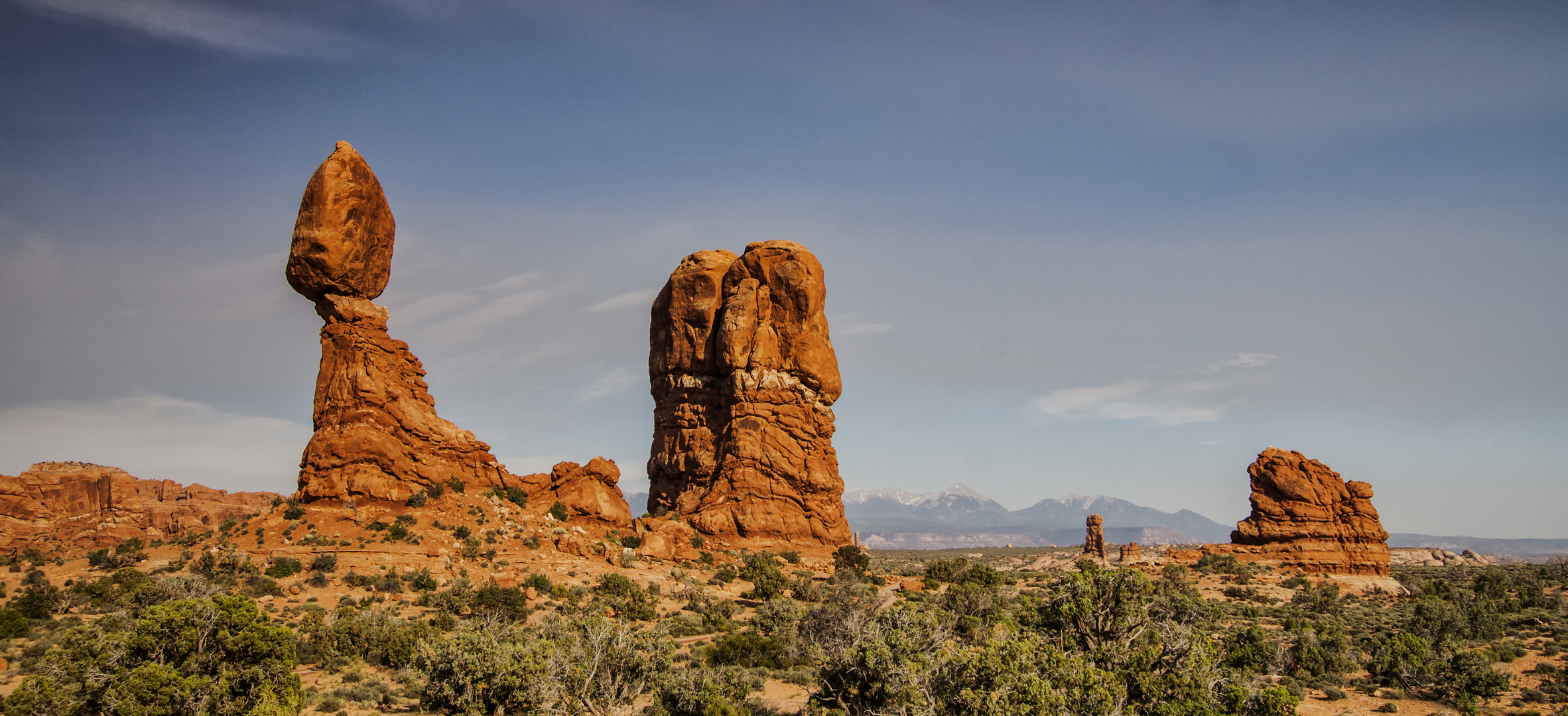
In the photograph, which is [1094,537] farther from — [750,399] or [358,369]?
[358,369]

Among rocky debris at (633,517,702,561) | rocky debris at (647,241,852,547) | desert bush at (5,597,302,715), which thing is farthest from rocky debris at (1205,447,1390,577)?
desert bush at (5,597,302,715)

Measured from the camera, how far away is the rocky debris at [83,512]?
4822cm

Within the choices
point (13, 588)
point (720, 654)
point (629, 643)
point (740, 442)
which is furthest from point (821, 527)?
point (13, 588)

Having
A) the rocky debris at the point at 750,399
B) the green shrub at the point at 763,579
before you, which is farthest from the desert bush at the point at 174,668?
the rocky debris at the point at 750,399

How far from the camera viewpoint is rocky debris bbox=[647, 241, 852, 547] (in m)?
42.8

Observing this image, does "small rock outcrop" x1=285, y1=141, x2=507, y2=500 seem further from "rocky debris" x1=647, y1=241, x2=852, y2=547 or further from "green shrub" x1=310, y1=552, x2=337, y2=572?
"rocky debris" x1=647, y1=241, x2=852, y2=547

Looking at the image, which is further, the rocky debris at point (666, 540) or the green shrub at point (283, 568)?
the rocky debris at point (666, 540)

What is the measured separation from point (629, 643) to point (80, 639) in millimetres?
9546

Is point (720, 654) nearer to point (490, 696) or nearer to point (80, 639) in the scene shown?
point (490, 696)

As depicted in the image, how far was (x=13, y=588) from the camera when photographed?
86.8ft

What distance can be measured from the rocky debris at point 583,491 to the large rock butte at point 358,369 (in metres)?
2.71

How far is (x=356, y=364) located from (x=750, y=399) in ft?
61.8

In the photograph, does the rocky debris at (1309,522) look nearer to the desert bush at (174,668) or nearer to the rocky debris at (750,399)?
the rocky debris at (750,399)

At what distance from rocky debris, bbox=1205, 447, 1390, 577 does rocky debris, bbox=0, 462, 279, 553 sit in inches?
2264
